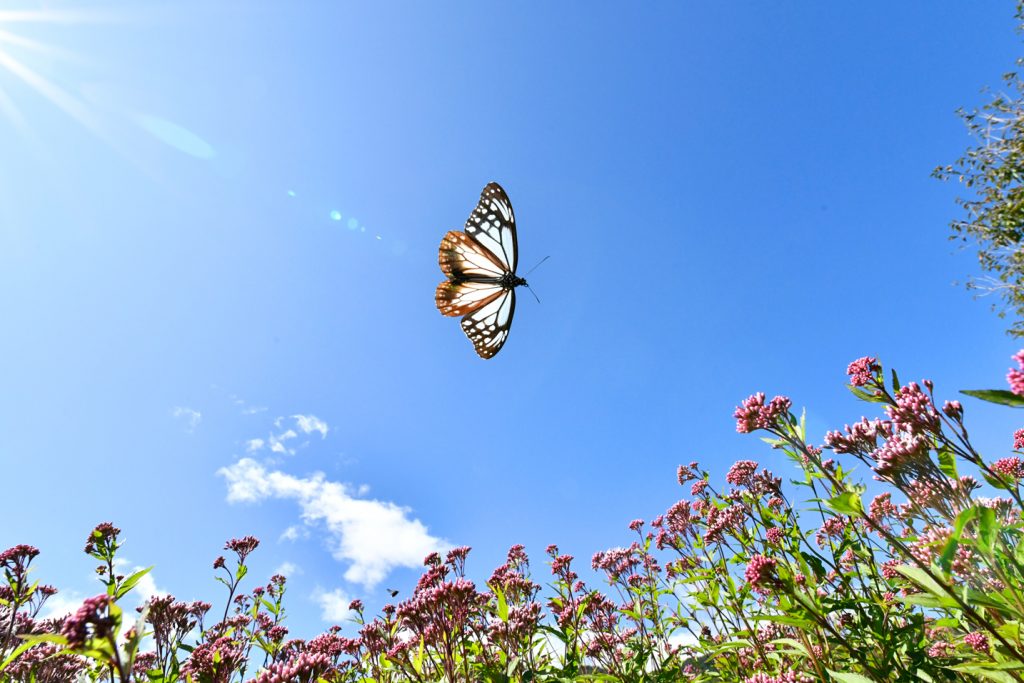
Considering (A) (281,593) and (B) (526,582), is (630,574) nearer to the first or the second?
(B) (526,582)

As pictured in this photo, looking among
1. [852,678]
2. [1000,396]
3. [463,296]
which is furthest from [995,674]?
[463,296]

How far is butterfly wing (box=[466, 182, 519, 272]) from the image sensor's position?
24.4 ft

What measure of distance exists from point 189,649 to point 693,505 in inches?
259

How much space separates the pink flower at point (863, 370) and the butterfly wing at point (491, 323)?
4875 mm

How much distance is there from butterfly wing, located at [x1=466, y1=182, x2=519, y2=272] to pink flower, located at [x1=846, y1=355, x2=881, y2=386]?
16.3 feet

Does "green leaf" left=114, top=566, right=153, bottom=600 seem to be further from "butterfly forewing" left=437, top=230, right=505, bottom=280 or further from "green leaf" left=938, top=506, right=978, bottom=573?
"butterfly forewing" left=437, top=230, right=505, bottom=280

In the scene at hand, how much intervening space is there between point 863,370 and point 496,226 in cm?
574

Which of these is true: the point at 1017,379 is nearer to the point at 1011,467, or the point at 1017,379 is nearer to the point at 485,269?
the point at 1011,467

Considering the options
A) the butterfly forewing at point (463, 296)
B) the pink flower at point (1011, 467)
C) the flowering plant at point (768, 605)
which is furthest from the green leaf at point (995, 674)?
the butterfly forewing at point (463, 296)

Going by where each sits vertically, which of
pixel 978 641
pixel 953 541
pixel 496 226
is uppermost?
pixel 496 226

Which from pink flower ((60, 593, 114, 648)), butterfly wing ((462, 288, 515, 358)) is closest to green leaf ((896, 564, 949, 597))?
pink flower ((60, 593, 114, 648))

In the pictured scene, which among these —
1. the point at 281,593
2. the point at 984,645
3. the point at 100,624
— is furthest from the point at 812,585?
the point at 281,593

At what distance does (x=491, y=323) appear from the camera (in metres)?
8.43

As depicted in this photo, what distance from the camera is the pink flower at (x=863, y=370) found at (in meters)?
3.44
